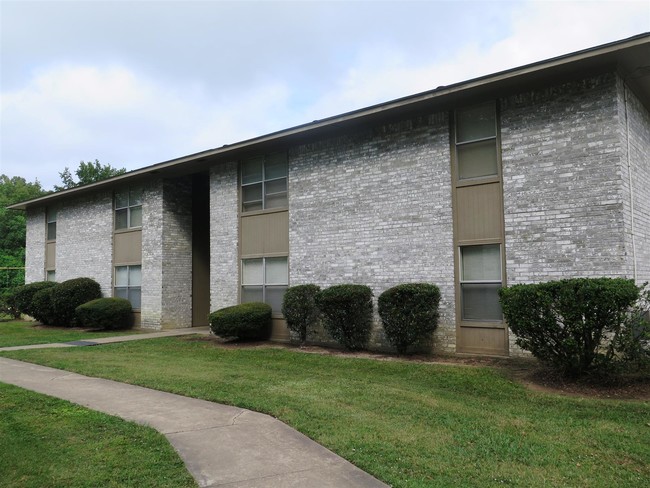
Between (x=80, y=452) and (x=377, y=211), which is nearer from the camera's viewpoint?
(x=80, y=452)

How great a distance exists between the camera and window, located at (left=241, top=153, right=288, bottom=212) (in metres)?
13.6

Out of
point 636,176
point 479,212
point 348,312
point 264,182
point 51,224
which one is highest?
point 264,182

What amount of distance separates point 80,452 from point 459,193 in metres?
8.12

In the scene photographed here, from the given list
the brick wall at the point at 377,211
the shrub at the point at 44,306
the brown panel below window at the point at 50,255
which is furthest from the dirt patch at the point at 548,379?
the brown panel below window at the point at 50,255

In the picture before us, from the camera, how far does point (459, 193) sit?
10352mm

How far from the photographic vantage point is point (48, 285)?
19.9 metres

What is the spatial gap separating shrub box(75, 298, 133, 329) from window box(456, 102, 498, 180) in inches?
478

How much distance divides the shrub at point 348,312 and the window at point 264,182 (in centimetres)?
345

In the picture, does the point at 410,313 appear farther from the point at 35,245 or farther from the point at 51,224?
the point at 35,245

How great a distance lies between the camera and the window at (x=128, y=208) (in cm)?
1805

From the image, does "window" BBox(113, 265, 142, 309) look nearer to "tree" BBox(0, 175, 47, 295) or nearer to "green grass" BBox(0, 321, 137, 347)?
"green grass" BBox(0, 321, 137, 347)

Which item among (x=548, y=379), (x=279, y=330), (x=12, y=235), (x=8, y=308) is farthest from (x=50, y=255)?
(x=12, y=235)

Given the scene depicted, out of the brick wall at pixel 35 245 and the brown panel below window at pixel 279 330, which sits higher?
the brick wall at pixel 35 245

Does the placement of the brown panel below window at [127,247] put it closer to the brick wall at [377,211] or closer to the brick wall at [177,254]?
the brick wall at [177,254]
